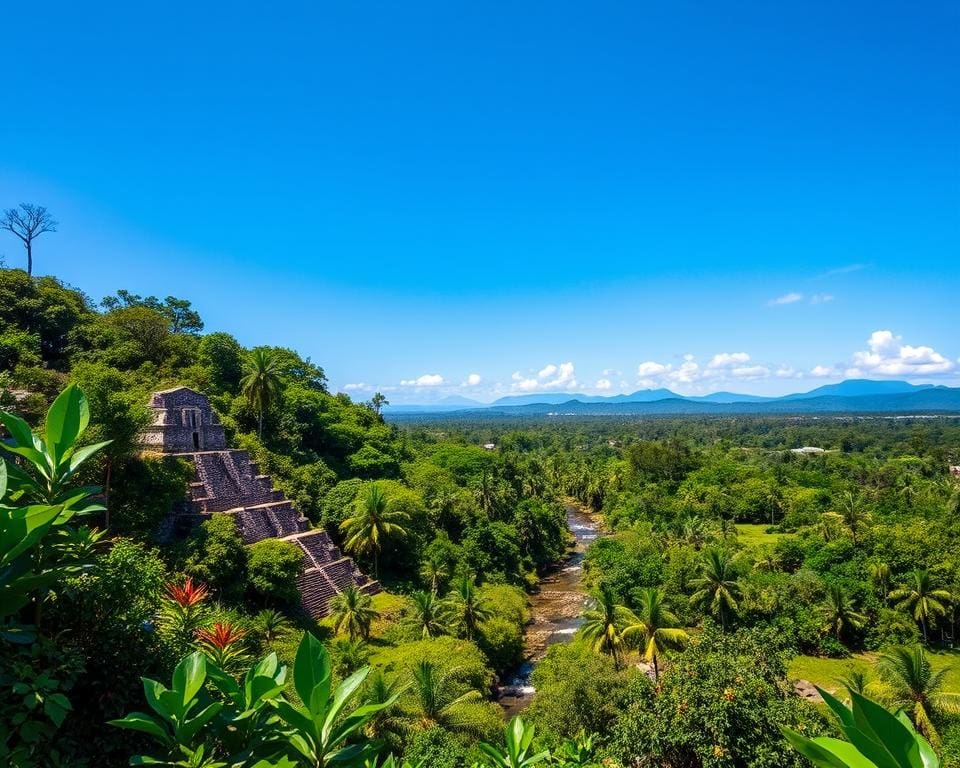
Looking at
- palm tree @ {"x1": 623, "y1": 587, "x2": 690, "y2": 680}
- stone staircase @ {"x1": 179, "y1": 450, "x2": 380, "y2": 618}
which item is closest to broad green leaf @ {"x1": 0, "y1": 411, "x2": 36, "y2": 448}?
palm tree @ {"x1": 623, "y1": 587, "x2": 690, "y2": 680}

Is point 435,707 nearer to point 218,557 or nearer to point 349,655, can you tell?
point 349,655

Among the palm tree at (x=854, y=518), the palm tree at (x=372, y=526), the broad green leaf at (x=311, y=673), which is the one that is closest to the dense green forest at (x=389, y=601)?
the broad green leaf at (x=311, y=673)

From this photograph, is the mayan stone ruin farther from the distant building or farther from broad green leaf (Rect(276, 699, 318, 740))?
broad green leaf (Rect(276, 699, 318, 740))

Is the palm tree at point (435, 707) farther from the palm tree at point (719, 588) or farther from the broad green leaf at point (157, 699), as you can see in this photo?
the broad green leaf at point (157, 699)

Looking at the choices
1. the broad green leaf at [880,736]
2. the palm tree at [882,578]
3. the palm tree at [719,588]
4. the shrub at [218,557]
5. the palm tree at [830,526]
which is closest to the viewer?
the broad green leaf at [880,736]

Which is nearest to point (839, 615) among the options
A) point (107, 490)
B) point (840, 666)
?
point (840, 666)

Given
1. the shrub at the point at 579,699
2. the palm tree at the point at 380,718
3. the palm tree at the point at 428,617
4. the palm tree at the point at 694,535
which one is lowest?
the palm tree at the point at 694,535

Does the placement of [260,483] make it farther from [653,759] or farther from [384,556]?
[653,759]
